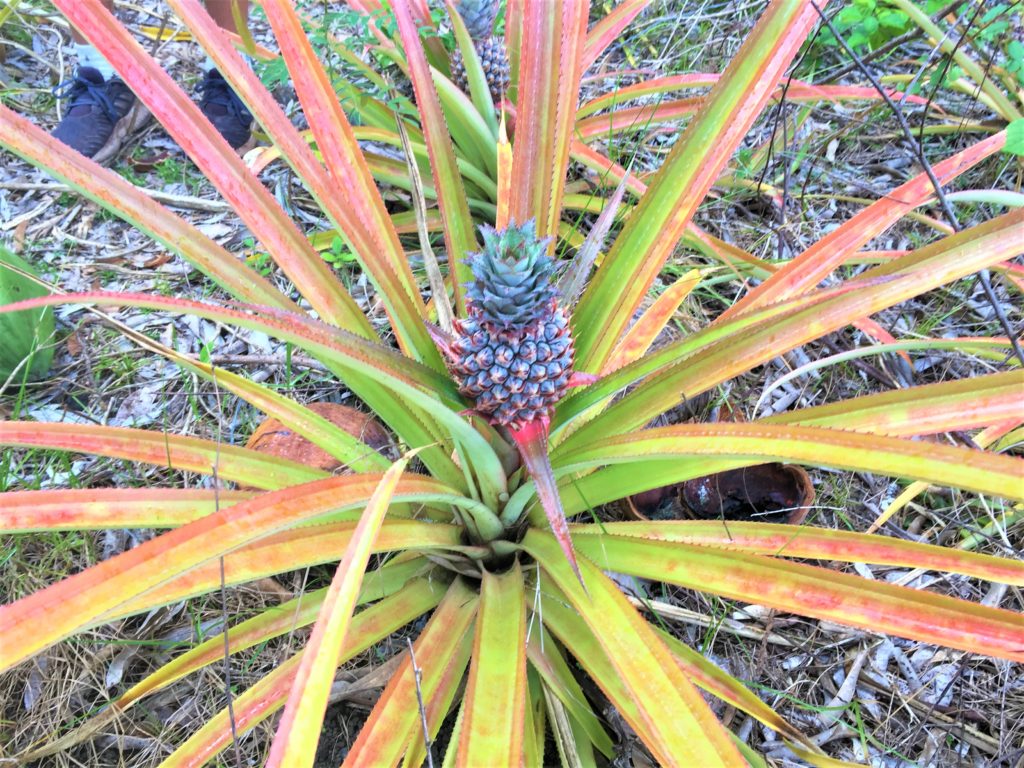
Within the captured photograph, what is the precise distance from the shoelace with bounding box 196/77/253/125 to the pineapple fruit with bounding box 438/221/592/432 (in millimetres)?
2073

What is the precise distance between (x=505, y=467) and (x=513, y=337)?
11.6 inches

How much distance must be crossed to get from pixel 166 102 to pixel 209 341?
1.16m

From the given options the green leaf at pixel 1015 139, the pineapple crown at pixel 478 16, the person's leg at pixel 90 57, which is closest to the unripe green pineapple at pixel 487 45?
the pineapple crown at pixel 478 16

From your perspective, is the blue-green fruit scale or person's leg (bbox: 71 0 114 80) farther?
person's leg (bbox: 71 0 114 80)

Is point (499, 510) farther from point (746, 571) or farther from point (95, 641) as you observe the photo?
point (95, 641)

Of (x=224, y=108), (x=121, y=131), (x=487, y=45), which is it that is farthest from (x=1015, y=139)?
(x=121, y=131)

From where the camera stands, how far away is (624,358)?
52.8 inches

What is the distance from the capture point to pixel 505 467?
1.12 metres

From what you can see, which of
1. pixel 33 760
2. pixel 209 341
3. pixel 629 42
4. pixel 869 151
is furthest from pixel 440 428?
pixel 629 42

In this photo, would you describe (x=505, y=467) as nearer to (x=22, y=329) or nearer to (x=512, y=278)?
(x=512, y=278)

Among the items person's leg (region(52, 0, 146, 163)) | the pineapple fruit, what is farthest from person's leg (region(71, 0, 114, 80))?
the pineapple fruit

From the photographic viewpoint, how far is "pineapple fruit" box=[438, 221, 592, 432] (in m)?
0.86

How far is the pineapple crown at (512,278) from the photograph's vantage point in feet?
2.79

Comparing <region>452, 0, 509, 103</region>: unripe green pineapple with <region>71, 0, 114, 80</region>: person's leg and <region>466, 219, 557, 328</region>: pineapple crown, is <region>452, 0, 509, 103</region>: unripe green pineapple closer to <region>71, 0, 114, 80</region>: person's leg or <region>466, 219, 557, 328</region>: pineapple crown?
<region>466, 219, 557, 328</region>: pineapple crown
